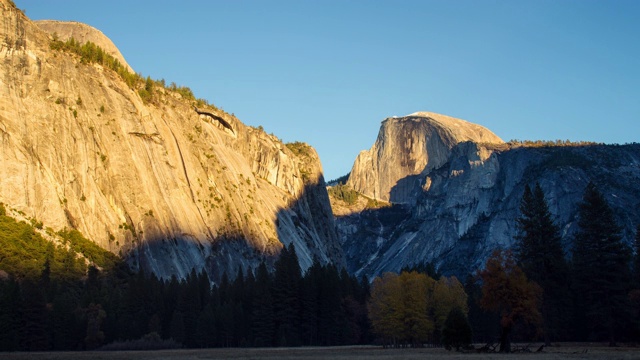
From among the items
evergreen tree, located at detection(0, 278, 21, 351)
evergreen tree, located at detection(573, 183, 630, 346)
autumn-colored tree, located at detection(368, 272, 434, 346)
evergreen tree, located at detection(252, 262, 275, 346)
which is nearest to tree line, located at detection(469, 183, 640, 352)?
evergreen tree, located at detection(573, 183, 630, 346)

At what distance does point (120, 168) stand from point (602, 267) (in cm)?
7911

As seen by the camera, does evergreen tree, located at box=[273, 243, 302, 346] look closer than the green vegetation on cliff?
No

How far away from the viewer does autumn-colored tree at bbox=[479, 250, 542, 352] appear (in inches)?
2067

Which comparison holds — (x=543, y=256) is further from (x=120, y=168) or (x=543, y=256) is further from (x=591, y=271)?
(x=120, y=168)

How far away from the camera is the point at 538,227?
64.9 metres

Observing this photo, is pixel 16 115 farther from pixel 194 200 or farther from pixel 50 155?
pixel 194 200

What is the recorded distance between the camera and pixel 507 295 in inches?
2089

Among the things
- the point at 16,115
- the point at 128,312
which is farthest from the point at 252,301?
the point at 16,115

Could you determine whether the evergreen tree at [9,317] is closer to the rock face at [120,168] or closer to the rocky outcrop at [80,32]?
the rock face at [120,168]

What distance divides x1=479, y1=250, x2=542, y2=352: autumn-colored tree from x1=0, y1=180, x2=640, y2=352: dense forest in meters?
0.09

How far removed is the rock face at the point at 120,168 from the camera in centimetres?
10000

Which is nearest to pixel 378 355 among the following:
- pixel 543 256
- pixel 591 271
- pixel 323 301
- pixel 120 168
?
pixel 543 256

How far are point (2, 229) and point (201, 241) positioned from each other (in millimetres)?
40614

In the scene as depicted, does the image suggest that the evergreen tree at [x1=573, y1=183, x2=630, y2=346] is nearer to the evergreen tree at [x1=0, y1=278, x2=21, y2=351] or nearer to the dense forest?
the dense forest
